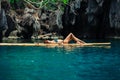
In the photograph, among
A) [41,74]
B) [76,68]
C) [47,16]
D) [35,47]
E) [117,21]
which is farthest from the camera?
[47,16]

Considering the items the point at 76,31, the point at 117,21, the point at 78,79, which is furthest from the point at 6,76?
the point at 76,31

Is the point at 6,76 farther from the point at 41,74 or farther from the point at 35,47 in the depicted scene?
the point at 35,47

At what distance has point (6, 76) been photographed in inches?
632

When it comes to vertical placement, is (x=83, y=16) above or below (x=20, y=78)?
above

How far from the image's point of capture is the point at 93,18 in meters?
61.4

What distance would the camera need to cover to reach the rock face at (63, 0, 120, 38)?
59688 mm

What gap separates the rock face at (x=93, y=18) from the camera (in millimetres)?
59688

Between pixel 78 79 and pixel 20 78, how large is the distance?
249cm

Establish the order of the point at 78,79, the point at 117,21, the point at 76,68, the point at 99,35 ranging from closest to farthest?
the point at 78,79 → the point at 76,68 → the point at 117,21 → the point at 99,35

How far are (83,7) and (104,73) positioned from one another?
Result: 1778 inches

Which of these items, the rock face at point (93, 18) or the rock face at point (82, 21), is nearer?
the rock face at point (93, 18)

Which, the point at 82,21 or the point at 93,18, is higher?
the point at 93,18

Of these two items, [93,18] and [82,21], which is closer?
[93,18]

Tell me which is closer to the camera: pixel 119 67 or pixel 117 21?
pixel 119 67
